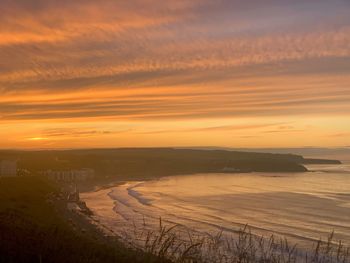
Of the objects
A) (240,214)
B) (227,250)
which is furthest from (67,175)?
(227,250)

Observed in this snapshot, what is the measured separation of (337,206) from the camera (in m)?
45.3

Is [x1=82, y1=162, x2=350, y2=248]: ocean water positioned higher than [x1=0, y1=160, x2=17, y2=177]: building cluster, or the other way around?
[x1=0, y1=160, x2=17, y2=177]: building cluster

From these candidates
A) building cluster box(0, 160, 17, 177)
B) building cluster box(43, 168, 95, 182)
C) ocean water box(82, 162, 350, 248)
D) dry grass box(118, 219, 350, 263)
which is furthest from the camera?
building cluster box(43, 168, 95, 182)

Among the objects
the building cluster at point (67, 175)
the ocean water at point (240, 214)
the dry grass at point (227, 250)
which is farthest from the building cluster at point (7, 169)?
the dry grass at point (227, 250)

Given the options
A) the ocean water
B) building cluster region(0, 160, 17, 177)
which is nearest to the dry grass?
the ocean water

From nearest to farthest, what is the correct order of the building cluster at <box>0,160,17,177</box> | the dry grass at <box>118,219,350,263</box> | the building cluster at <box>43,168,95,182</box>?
the dry grass at <box>118,219,350,263</box>, the building cluster at <box>0,160,17,177</box>, the building cluster at <box>43,168,95,182</box>

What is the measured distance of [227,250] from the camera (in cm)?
2066

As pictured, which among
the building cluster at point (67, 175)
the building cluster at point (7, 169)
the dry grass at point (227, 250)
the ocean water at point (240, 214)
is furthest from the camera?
the building cluster at point (67, 175)

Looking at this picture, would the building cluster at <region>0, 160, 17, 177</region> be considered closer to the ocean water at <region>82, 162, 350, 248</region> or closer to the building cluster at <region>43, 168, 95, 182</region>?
the building cluster at <region>43, 168, 95, 182</region>

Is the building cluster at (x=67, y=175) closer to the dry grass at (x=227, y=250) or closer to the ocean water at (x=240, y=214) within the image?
the ocean water at (x=240, y=214)

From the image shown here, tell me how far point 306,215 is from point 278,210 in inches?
156

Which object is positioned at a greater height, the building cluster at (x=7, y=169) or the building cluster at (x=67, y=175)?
the building cluster at (x=7, y=169)

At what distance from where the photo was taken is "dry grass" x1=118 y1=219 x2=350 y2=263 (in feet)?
39.3

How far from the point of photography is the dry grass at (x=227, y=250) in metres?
12.0
